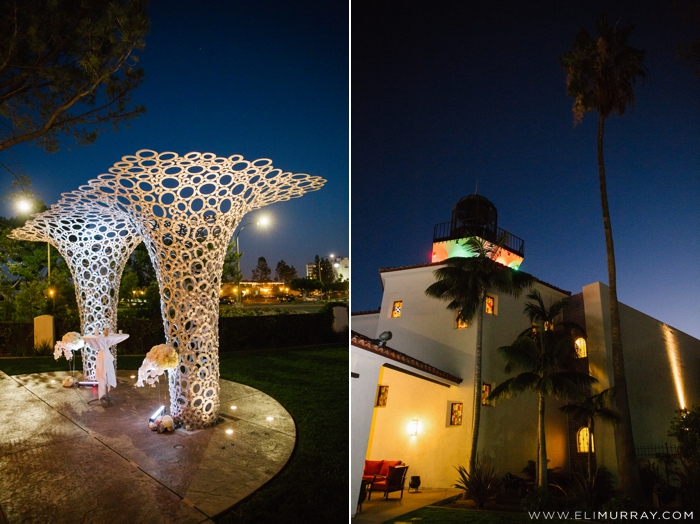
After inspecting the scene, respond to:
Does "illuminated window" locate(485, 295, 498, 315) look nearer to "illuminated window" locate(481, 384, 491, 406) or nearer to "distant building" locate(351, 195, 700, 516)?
"distant building" locate(351, 195, 700, 516)

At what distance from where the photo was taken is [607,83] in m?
8.49

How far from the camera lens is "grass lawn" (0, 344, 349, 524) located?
3.60 m

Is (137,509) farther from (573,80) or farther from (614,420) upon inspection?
(573,80)

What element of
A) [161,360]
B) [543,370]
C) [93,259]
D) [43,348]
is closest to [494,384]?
[543,370]

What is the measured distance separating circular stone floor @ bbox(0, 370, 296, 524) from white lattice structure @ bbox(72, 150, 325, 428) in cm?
66

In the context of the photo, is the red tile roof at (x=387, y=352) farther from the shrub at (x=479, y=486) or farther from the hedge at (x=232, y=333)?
the hedge at (x=232, y=333)

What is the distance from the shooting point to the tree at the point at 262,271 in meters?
79.6

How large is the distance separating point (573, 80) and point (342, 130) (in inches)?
197

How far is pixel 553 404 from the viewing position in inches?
383

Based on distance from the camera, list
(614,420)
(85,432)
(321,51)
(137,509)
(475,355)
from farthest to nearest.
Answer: (475,355), (614,420), (321,51), (85,432), (137,509)

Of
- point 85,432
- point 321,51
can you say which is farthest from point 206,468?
point 321,51

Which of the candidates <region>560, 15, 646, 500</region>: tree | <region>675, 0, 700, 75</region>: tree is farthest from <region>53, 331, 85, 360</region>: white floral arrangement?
<region>675, 0, 700, 75</region>: tree

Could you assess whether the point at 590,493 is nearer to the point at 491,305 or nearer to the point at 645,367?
the point at 645,367

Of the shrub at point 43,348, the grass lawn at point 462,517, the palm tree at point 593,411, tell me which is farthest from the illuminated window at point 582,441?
the shrub at point 43,348
